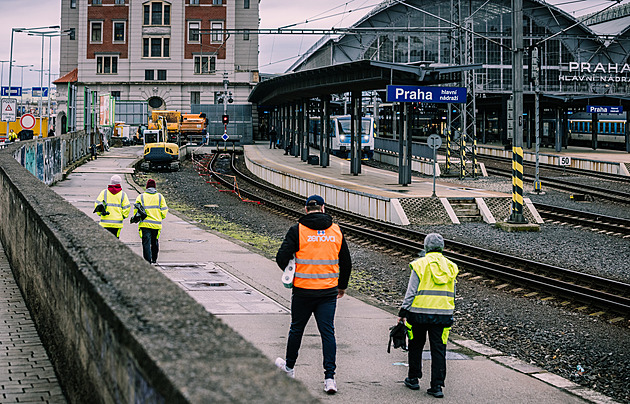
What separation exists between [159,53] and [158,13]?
4035 mm

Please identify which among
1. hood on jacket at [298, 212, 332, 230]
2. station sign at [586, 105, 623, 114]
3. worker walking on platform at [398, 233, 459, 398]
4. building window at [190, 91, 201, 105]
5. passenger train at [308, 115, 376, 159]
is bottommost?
worker walking on platform at [398, 233, 459, 398]

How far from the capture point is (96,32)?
86688 millimetres

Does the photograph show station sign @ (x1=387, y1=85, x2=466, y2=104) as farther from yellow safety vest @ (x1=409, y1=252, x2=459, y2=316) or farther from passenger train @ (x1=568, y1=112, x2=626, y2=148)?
passenger train @ (x1=568, y1=112, x2=626, y2=148)

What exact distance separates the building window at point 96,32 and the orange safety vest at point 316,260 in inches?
3282

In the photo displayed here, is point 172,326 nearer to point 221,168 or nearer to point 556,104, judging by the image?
point 221,168

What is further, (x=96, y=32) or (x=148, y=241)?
(x=96, y=32)

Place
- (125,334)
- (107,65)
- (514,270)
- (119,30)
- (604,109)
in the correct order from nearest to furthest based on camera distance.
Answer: (125,334), (514,270), (604,109), (119,30), (107,65)

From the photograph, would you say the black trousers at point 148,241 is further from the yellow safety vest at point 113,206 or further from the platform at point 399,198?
the platform at point 399,198

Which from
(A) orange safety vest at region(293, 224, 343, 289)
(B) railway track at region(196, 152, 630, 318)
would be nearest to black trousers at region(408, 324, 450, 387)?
(A) orange safety vest at region(293, 224, 343, 289)

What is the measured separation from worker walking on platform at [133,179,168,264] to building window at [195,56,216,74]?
236 feet

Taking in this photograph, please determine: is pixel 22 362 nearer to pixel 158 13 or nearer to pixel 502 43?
pixel 502 43

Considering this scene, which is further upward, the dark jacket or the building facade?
the building facade

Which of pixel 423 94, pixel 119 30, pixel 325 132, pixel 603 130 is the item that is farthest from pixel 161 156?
pixel 119 30

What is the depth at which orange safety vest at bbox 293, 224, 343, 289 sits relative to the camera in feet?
26.1
